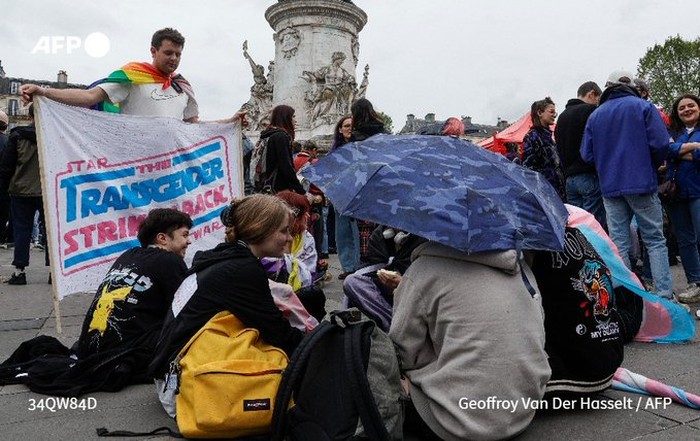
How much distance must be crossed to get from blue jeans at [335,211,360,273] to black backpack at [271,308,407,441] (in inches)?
174

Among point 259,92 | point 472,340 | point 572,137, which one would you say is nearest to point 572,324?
point 472,340

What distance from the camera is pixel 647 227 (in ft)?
16.7

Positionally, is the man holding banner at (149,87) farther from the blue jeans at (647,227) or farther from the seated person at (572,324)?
the blue jeans at (647,227)

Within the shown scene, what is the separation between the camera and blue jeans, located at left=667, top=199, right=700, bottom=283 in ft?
17.5

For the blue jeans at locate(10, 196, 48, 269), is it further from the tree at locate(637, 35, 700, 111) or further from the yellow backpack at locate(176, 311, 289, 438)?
the tree at locate(637, 35, 700, 111)

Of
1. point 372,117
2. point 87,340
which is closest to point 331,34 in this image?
point 372,117

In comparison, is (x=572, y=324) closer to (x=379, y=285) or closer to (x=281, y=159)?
(x=379, y=285)

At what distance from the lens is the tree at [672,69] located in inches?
1332

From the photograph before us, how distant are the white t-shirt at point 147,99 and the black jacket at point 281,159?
92cm

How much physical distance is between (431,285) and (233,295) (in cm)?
89

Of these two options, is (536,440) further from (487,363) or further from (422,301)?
(422,301)

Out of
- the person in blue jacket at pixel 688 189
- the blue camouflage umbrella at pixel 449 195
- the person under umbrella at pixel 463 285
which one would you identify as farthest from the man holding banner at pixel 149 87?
the person in blue jacket at pixel 688 189

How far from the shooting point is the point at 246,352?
261 cm

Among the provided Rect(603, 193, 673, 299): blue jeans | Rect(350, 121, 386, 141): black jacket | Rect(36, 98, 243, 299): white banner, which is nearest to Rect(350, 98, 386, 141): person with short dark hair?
Rect(350, 121, 386, 141): black jacket
